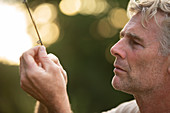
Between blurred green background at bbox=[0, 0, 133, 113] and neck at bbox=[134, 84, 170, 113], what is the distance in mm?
9253

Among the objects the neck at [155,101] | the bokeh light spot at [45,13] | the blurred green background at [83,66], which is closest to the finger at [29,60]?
the neck at [155,101]

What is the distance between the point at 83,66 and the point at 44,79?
11648mm

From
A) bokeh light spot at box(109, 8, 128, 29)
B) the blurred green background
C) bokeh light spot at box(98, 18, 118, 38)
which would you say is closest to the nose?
the blurred green background

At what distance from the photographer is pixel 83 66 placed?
14.1m

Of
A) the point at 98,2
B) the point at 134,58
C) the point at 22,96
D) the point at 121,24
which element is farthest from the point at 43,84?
the point at 98,2

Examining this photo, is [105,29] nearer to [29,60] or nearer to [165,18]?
[165,18]

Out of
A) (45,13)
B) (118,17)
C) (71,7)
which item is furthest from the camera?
(45,13)

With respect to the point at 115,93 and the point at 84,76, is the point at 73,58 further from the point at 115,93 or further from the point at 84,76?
the point at 115,93

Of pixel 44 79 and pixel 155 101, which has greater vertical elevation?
pixel 44 79

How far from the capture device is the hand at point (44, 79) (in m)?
2.40

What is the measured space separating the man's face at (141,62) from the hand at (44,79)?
0.46m

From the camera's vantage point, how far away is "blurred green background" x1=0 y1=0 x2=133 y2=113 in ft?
40.7

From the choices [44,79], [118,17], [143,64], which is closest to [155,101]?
[143,64]

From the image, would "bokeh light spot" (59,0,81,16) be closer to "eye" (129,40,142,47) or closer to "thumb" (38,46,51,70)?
"eye" (129,40,142,47)
